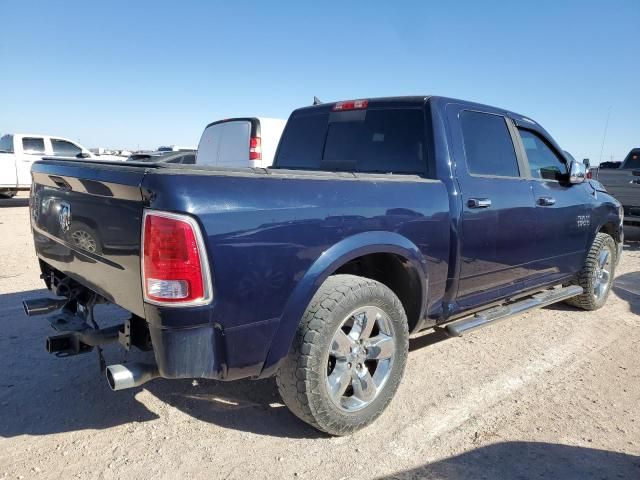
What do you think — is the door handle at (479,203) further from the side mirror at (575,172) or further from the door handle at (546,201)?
the side mirror at (575,172)

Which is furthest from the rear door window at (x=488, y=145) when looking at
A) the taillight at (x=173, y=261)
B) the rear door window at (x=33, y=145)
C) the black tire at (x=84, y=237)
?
the rear door window at (x=33, y=145)

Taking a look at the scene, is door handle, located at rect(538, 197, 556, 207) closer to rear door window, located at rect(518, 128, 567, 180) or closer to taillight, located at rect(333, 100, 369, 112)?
rear door window, located at rect(518, 128, 567, 180)

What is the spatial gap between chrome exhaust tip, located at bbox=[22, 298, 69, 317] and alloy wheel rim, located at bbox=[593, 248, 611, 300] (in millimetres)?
4967

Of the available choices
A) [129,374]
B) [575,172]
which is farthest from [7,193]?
[575,172]

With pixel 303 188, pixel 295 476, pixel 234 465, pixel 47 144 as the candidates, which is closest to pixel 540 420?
pixel 295 476

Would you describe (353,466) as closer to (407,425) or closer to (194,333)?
(407,425)

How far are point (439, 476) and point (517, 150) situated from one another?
107 inches

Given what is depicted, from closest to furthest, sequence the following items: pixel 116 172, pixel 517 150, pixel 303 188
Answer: pixel 116 172 → pixel 303 188 → pixel 517 150

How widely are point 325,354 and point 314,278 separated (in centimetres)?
42

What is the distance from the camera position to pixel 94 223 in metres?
2.53

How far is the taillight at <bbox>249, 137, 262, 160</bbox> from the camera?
318 inches

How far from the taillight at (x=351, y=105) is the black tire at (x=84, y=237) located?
7.25 ft

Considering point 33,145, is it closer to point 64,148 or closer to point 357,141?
point 64,148

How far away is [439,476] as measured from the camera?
8.09 feet
